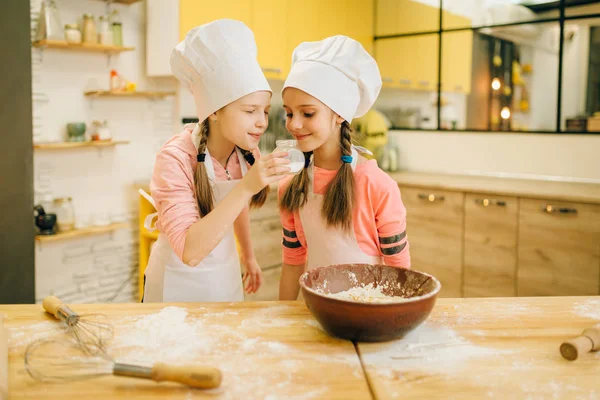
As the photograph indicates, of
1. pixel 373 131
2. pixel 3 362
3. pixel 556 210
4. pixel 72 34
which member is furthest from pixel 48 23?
pixel 556 210

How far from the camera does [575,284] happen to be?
3.25 meters

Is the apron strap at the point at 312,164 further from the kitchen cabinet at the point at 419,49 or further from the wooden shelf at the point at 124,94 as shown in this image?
the kitchen cabinet at the point at 419,49

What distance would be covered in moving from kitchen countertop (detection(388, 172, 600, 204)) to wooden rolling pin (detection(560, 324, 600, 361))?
7.31 ft

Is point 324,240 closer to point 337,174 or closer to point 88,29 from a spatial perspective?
point 337,174

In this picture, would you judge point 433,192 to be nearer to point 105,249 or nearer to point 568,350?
point 105,249

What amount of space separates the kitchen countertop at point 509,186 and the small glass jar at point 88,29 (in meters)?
2.20

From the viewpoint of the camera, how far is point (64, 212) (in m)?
3.20

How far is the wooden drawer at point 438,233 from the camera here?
12.3 ft

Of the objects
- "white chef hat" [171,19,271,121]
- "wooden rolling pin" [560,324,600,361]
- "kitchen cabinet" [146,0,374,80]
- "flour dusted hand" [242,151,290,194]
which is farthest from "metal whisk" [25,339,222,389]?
"kitchen cabinet" [146,0,374,80]

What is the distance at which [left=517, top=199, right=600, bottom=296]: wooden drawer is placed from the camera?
319cm

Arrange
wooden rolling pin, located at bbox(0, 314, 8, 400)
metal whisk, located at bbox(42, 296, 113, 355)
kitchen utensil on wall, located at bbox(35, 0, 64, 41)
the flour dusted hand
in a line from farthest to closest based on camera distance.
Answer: kitchen utensil on wall, located at bbox(35, 0, 64, 41), the flour dusted hand, metal whisk, located at bbox(42, 296, 113, 355), wooden rolling pin, located at bbox(0, 314, 8, 400)

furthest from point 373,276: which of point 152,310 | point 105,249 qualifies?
point 105,249

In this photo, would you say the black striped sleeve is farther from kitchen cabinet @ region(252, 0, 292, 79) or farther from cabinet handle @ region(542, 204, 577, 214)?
kitchen cabinet @ region(252, 0, 292, 79)

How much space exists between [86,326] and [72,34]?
7.41 ft
